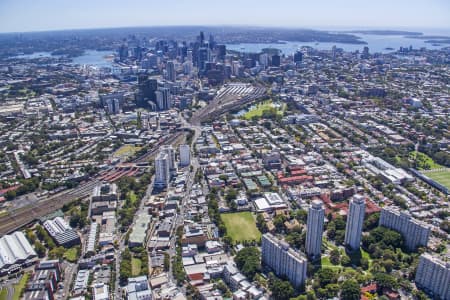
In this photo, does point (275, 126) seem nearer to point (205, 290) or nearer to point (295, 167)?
point (295, 167)

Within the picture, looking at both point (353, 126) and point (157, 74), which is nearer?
point (353, 126)

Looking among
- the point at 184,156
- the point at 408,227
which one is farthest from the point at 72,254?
the point at 408,227

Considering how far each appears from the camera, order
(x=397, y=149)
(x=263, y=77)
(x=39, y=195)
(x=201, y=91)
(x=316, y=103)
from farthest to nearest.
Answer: (x=263, y=77) → (x=201, y=91) → (x=316, y=103) → (x=397, y=149) → (x=39, y=195)

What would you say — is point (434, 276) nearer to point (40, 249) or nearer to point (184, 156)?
point (40, 249)

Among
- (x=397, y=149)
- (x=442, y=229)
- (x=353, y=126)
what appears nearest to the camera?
(x=442, y=229)

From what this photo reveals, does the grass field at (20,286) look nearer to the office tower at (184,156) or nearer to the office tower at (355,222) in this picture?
the office tower at (184,156)

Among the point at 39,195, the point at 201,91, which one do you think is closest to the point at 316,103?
the point at 201,91
